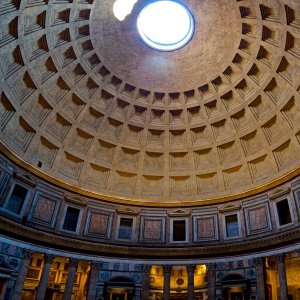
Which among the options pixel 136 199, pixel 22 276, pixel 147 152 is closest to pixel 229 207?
pixel 136 199

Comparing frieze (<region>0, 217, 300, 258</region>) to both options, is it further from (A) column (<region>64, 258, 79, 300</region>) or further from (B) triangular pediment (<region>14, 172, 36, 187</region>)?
(B) triangular pediment (<region>14, 172, 36, 187</region>)

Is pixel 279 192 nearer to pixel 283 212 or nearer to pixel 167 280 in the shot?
pixel 283 212

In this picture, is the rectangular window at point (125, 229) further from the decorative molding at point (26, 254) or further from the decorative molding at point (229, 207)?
the decorative molding at point (229, 207)

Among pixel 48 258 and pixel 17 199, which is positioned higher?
pixel 17 199

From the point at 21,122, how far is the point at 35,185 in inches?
186

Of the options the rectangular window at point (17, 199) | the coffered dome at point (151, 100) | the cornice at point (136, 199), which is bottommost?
the rectangular window at point (17, 199)

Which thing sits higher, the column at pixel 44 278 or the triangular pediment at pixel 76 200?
the triangular pediment at pixel 76 200

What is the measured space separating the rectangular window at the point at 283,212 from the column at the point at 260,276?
2983 mm

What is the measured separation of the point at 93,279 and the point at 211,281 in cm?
840

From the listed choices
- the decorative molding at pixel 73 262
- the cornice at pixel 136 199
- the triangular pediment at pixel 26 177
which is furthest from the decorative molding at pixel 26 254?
the cornice at pixel 136 199

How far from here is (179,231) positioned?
86.4 feet

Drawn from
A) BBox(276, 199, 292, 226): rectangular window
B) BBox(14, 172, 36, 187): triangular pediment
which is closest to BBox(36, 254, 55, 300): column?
BBox(14, 172, 36, 187): triangular pediment

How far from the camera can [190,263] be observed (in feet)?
79.5

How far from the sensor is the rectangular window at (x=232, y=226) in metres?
24.8
